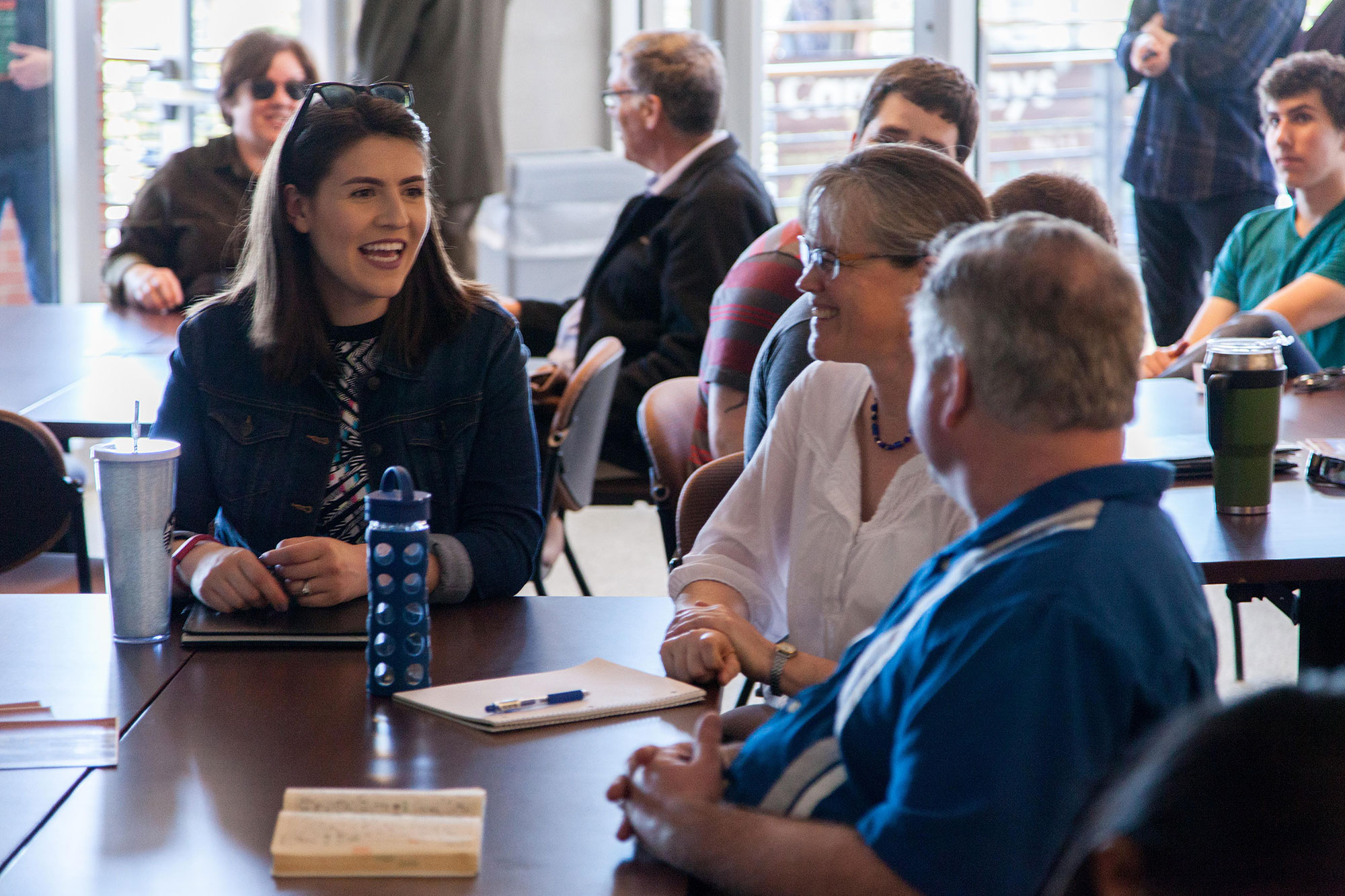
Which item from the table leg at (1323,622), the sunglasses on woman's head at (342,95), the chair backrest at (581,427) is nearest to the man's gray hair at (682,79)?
the chair backrest at (581,427)

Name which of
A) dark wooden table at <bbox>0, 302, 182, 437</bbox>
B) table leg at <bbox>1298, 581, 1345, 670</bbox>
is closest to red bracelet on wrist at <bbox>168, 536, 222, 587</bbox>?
dark wooden table at <bbox>0, 302, 182, 437</bbox>

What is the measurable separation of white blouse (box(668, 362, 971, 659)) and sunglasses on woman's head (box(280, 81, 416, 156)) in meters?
0.73

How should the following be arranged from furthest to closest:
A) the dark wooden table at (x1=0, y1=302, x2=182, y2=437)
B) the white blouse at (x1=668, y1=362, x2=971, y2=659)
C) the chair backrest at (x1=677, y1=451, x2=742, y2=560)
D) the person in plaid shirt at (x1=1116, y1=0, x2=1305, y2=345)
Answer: the person in plaid shirt at (x1=1116, y1=0, x2=1305, y2=345) → the dark wooden table at (x1=0, y1=302, x2=182, y2=437) → the chair backrest at (x1=677, y1=451, x2=742, y2=560) → the white blouse at (x1=668, y1=362, x2=971, y2=659)

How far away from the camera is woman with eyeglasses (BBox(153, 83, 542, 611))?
1884 mm

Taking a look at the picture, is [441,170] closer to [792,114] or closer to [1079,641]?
[792,114]

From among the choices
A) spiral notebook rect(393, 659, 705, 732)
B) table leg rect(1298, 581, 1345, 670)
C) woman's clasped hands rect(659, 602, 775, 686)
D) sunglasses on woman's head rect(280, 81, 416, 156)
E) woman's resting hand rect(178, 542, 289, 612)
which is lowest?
table leg rect(1298, 581, 1345, 670)

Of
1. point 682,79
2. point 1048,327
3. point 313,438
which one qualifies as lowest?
point 313,438

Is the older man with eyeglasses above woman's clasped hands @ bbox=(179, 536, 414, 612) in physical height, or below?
above

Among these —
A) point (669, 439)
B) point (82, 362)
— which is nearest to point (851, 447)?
point (669, 439)

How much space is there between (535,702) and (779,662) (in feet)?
0.97

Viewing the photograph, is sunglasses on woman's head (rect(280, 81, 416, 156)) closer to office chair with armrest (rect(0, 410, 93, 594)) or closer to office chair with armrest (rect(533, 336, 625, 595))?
office chair with armrest (rect(0, 410, 93, 594))

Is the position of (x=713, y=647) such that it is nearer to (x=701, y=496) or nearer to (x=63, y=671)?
(x=701, y=496)

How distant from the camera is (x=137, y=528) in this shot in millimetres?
1523

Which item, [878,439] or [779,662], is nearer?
[779,662]
